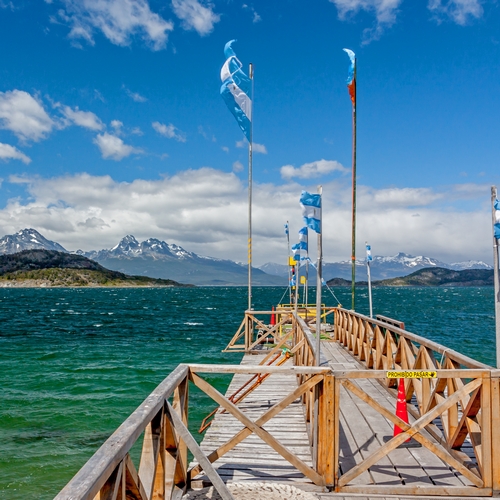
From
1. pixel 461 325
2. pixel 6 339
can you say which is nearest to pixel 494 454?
pixel 6 339

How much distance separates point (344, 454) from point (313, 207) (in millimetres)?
3209

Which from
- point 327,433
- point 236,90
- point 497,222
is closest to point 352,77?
point 236,90

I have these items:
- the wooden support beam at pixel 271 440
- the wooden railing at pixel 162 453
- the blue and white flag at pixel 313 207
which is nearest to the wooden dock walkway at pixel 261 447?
the wooden support beam at pixel 271 440

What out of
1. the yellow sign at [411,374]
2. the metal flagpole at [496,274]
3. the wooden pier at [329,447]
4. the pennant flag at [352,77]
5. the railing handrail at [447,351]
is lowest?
the wooden pier at [329,447]

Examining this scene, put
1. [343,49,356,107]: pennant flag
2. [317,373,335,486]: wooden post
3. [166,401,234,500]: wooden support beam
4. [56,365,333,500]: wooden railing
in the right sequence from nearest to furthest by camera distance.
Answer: [56,365,333,500]: wooden railing, [166,401,234,500]: wooden support beam, [317,373,335,486]: wooden post, [343,49,356,107]: pennant flag

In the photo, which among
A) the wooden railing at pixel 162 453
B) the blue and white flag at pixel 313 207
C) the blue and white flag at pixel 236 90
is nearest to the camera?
the wooden railing at pixel 162 453

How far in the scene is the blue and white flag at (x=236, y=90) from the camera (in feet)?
45.4

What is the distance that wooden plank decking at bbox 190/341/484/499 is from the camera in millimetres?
5223

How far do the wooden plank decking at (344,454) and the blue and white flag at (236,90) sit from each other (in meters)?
9.54

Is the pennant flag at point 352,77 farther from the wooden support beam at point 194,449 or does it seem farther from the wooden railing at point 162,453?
the wooden support beam at point 194,449

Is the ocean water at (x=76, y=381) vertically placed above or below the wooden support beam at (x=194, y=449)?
below

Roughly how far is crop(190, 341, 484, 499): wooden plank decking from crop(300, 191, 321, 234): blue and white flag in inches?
70.9

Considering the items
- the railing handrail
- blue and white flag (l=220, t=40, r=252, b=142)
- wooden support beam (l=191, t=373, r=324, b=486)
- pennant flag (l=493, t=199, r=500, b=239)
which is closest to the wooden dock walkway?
wooden support beam (l=191, t=373, r=324, b=486)

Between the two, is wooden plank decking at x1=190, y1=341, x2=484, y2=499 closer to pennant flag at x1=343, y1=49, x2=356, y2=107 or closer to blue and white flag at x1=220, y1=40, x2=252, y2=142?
blue and white flag at x1=220, y1=40, x2=252, y2=142
